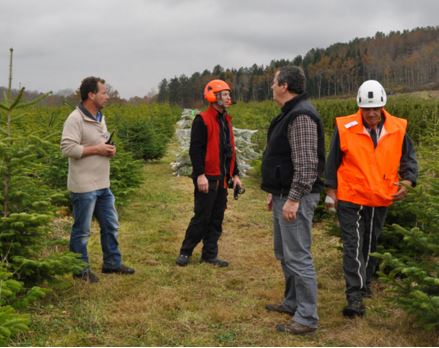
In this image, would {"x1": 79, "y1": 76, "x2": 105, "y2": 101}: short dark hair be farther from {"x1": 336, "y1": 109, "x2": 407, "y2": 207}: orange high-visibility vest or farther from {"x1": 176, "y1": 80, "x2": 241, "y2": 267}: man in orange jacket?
{"x1": 336, "y1": 109, "x2": 407, "y2": 207}: orange high-visibility vest

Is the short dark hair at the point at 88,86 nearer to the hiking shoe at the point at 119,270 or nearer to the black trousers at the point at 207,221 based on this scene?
the black trousers at the point at 207,221

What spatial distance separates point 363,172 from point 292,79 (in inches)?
41.7

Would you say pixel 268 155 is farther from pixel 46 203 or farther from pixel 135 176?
pixel 135 176

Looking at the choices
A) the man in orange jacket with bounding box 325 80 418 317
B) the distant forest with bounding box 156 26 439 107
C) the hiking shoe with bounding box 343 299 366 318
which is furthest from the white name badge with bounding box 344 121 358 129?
the distant forest with bounding box 156 26 439 107

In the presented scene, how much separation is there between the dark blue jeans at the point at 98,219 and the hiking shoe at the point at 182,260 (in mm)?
786

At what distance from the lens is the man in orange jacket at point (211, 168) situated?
6016mm

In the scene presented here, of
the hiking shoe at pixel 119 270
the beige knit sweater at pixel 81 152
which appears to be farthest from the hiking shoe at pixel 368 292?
the beige knit sweater at pixel 81 152

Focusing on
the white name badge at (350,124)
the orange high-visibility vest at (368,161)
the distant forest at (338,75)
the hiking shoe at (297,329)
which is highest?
the distant forest at (338,75)

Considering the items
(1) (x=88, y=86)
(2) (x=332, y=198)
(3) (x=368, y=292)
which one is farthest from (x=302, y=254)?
(1) (x=88, y=86)

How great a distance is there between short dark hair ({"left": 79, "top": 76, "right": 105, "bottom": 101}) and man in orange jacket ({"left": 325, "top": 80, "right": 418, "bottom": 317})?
8.41ft

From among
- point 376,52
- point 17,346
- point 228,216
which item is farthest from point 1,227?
point 376,52

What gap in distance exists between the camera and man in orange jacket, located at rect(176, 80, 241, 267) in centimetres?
602

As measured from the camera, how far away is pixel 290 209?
402 centimetres

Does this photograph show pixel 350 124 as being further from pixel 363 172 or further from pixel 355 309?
pixel 355 309
